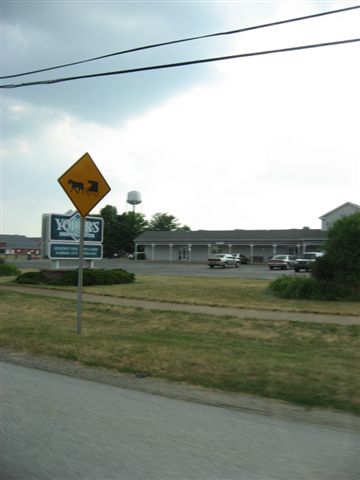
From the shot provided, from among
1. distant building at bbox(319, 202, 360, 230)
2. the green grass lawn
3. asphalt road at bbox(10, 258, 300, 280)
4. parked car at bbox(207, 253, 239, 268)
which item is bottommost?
the green grass lawn

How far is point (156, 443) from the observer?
175 inches

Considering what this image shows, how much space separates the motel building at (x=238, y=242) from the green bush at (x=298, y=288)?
41.3m

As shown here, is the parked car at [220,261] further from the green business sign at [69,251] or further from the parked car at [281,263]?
the green business sign at [69,251]

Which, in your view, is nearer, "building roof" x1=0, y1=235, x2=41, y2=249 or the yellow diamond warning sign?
the yellow diamond warning sign

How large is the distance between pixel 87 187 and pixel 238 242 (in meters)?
55.5

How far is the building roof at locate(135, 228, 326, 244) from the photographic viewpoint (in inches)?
2397

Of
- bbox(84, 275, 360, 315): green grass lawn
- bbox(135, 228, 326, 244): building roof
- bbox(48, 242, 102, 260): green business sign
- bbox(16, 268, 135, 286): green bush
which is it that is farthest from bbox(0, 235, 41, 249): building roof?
bbox(84, 275, 360, 315): green grass lawn

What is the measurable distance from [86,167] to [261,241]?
54.4 m

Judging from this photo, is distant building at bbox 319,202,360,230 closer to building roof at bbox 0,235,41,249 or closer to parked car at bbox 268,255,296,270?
parked car at bbox 268,255,296,270

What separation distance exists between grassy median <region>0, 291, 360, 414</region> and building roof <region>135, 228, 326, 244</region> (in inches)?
1882

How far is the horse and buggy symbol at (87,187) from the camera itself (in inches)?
387

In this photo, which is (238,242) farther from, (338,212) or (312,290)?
(312,290)

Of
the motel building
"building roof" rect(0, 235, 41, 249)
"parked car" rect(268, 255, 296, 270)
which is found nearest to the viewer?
"parked car" rect(268, 255, 296, 270)

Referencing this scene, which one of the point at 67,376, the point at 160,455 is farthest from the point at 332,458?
the point at 67,376
